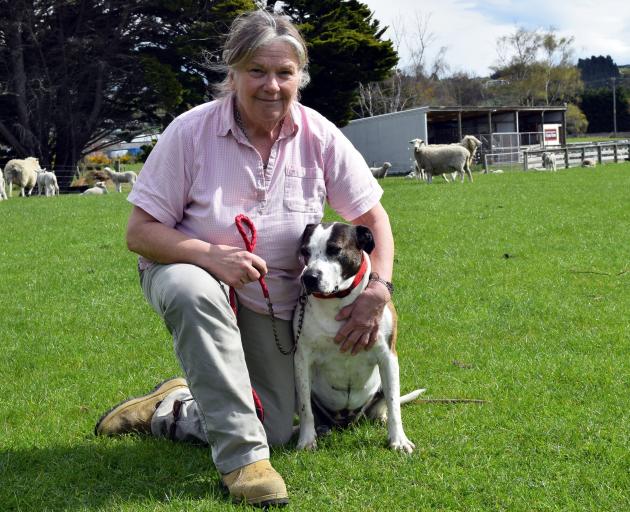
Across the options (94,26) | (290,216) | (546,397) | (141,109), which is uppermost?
(94,26)

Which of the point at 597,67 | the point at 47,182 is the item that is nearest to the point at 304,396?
the point at 47,182

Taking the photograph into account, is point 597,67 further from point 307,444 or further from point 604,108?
point 307,444

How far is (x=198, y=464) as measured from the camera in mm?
3205

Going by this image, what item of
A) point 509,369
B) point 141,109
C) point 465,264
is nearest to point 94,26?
point 141,109

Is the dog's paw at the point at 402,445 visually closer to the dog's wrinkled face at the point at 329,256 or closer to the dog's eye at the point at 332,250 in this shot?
the dog's wrinkled face at the point at 329,256

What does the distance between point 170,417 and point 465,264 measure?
5.05 metres

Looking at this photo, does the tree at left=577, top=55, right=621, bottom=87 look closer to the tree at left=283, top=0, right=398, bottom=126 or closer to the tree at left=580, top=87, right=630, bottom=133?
the tree at left=580, top=87, right=630, bottom=133

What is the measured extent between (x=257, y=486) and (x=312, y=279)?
0.86 metres

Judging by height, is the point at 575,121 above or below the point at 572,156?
above

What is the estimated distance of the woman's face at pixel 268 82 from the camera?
3.12 meters

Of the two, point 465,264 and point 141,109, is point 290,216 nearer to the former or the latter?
point 465,264

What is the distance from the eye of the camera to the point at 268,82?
3.13 m

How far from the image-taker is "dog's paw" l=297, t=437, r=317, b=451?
3367mm

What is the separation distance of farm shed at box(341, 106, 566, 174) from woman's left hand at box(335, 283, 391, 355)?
28796 mm
